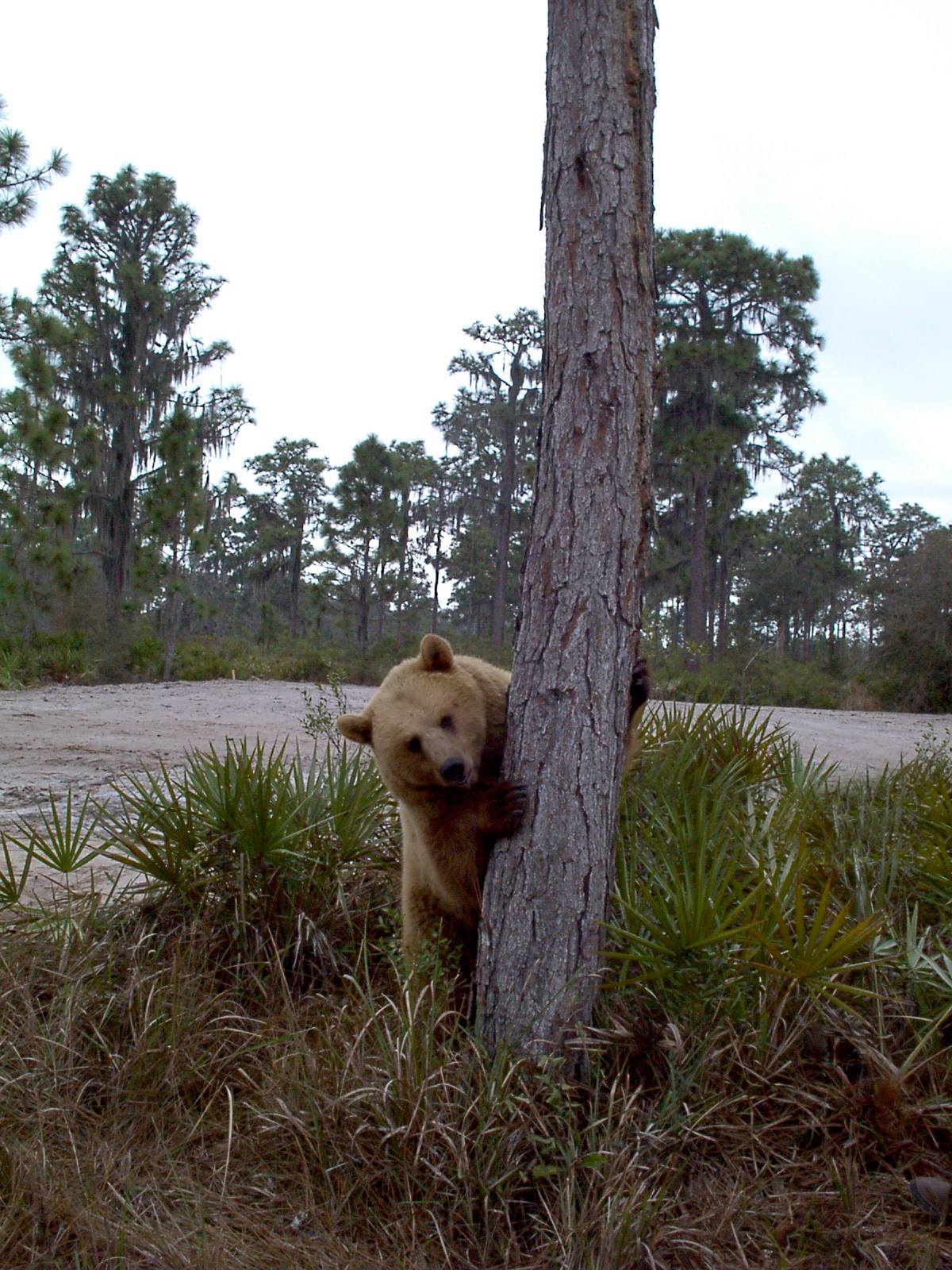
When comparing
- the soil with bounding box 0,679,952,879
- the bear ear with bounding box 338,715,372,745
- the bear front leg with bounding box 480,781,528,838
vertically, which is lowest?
the soil with bounding box 0,679,952,879

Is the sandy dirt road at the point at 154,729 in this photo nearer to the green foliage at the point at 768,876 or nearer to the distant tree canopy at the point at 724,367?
the green foliage at the point at 768,876

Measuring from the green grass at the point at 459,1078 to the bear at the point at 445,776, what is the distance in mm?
316

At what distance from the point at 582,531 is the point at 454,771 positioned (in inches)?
39.6

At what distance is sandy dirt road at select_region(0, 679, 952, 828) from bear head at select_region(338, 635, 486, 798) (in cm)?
155

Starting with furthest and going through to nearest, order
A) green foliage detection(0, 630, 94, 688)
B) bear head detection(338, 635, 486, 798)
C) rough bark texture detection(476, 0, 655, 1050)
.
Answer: green foliage detection(0, 630, 94, 688), bear head detection(338, 635, 486, 798), rough bark texture detection(476, 0, 655, 1050)

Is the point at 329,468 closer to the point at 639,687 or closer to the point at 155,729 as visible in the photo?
the point at 155,729

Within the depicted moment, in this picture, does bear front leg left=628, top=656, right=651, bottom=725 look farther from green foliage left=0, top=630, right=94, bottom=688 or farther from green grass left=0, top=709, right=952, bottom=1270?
green foliage left=0, top=630, right=94, bottom=688

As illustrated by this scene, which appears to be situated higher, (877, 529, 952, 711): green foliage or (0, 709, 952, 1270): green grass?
(877, 529, 952, 711): green foliage

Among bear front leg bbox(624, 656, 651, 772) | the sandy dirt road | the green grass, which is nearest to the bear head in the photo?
bear front leg bbox(624, 656, 651, 772)

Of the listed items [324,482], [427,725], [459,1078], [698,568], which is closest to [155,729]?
[427,725]

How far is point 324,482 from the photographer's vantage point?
1441 inches

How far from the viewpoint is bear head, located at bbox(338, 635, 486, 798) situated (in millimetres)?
3545

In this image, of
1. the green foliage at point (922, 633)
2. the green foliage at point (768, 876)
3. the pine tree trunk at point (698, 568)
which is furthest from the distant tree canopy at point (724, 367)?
the green foliage at point (768, 876)

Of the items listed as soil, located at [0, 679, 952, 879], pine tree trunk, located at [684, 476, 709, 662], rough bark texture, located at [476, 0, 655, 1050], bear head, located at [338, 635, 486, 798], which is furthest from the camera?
pine tree trunk, located at [684, 476, 709, 662]
